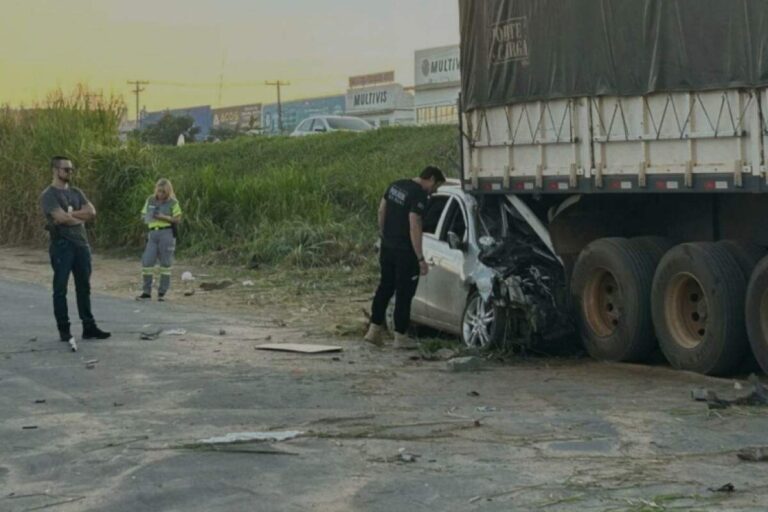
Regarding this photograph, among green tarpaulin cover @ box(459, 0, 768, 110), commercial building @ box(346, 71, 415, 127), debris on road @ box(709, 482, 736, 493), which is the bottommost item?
debris on road @ box(709, 482, 736, 493)

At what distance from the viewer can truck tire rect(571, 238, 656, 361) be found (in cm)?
1166

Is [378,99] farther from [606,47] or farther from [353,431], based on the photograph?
[353,431]

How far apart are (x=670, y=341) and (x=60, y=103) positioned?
22.6m

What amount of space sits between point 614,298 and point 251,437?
5.03 metres

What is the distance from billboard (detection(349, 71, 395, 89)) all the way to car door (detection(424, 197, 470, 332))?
7912cm

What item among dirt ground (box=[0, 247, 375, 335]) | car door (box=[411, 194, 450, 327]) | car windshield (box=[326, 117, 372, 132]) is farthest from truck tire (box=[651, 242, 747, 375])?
car windshield (box=[326, 117, 372, 132])

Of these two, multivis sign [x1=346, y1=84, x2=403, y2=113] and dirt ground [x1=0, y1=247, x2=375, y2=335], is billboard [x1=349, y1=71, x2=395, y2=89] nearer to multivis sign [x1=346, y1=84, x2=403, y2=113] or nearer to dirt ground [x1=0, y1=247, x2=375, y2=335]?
multivis sign [x1=346, y1=84, x2=403, y2=113]

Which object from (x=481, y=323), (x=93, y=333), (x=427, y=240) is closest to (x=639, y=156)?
(x=481, y=323)

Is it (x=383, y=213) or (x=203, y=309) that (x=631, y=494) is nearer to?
(x=383, y=213)

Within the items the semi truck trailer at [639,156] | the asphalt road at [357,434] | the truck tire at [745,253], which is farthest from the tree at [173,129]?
the truck tire at [745,253]

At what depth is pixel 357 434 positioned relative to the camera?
845cm

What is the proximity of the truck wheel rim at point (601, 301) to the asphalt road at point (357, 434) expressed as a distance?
0.38m

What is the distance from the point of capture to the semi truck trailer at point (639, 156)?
1030cm

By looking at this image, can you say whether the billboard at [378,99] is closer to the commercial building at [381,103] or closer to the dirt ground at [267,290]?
the commercial building at [381,103]
